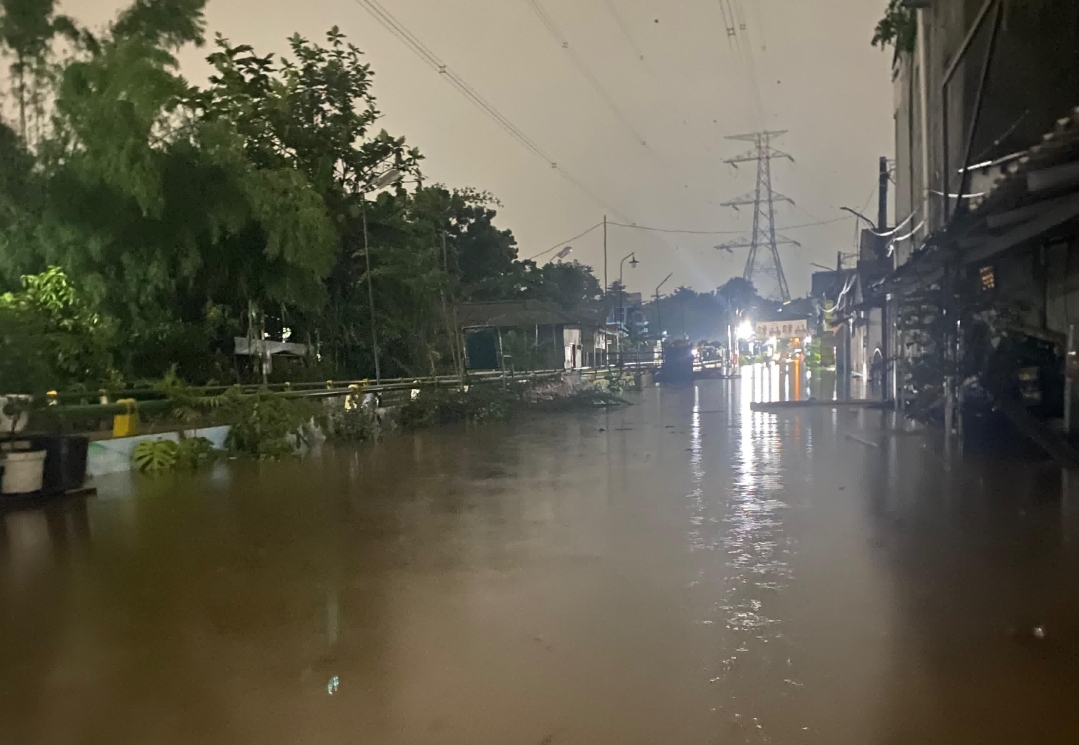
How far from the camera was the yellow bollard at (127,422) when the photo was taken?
14055 mm

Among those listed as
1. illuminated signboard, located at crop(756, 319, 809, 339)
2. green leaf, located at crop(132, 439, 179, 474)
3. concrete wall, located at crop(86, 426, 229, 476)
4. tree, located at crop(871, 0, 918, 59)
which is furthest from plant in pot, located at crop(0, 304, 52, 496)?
illuminated signboard, located at crop(756, 319, 809, 339)

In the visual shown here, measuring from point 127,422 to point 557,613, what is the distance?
11.1 metres

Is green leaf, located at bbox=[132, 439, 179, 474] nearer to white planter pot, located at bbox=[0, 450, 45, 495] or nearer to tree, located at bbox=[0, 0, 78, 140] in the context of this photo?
white planter pot, located at bbox=[0, 450, 45, 495]

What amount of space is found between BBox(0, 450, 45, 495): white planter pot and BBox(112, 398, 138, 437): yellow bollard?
121 inches

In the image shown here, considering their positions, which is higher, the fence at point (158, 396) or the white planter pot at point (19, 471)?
the fence at point (158, 396)

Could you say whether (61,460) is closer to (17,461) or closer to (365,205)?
(17,461)

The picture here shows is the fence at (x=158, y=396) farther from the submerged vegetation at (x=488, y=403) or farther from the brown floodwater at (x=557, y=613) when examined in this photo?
the brown floodwater at (x=557, y=613)

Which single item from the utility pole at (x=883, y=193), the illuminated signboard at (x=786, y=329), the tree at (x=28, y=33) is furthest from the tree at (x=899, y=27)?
the illuminated signboard at (x=786, y=329)

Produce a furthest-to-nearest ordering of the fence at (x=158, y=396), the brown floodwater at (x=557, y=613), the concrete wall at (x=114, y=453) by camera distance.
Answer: the fence at (x=158, y=396), the concrete wall at (x=114, y=453), the brown floodwater at (x=557, y=613)

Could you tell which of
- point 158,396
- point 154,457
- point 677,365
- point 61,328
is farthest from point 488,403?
point 677,365

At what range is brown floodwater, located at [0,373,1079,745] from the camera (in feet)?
13.5

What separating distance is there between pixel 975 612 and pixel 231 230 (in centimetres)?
1550

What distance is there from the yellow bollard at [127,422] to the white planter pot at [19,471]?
3.08 metres

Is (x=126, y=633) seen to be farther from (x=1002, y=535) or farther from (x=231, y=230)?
(x=231, y=230)
